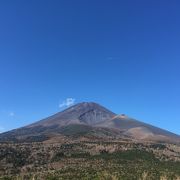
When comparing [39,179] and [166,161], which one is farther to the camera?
[166,161]

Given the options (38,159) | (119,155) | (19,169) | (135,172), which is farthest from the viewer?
(119,155)

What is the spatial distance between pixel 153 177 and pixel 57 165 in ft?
173

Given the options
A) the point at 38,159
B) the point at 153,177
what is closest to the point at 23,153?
the point at 38,159

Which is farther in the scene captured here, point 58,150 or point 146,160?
point 58,150

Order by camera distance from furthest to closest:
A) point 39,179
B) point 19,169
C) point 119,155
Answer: point 119,155, point 19,169, point 39,179

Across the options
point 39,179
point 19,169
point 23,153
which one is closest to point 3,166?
point 19,169

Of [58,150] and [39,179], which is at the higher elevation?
[58,150]

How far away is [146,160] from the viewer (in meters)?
185

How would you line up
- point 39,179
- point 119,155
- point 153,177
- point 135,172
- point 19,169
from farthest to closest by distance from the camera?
1. point 119,155
2. point 19,169
3. point 135,172
4. point 153,177
5. point 39,179

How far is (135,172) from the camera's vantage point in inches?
5645

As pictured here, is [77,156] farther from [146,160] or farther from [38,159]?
[146,160]

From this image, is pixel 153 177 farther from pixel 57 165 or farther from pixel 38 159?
pixel 38 159

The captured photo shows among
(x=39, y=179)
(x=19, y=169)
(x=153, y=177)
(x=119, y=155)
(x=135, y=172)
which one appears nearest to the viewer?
(x=39, y=179)

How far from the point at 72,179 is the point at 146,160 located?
70185mm
